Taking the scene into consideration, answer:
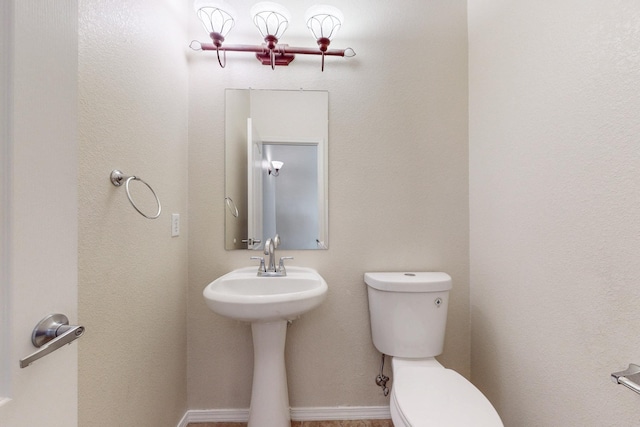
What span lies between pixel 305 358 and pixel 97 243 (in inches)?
43.3

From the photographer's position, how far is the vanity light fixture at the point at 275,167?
1.50m

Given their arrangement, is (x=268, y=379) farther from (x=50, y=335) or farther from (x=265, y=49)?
(x=265, y=49)

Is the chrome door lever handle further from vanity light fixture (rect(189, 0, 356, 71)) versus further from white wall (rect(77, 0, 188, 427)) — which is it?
vanity light fixture (rect(189, 0, 356, 71))

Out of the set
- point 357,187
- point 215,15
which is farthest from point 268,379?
point 215,15

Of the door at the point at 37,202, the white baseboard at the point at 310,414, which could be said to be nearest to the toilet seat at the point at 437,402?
the white baseboard at the point at 310,414

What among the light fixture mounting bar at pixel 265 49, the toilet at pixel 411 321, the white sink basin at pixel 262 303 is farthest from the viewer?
the light fixture mounting bar at pixel 265 49

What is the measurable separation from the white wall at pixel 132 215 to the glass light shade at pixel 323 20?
0.64 metres

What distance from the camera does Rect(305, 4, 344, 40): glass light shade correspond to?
1.32 m

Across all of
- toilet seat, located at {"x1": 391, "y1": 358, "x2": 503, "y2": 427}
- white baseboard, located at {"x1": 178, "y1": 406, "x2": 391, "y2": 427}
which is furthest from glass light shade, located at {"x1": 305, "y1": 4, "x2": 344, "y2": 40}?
white baseboard, located at {"x1": 178, "y1": 406, "x2": 391, "y2": 427}

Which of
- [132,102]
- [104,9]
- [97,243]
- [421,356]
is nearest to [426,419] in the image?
[421,356]

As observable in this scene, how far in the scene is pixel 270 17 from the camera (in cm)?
130

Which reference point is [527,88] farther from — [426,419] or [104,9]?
[104,9]

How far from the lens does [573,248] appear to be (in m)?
0.92

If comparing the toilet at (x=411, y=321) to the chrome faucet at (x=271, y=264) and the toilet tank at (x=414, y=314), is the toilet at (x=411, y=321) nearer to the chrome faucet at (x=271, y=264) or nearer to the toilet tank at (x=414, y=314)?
the toilet tank at (x=414, y=314)
